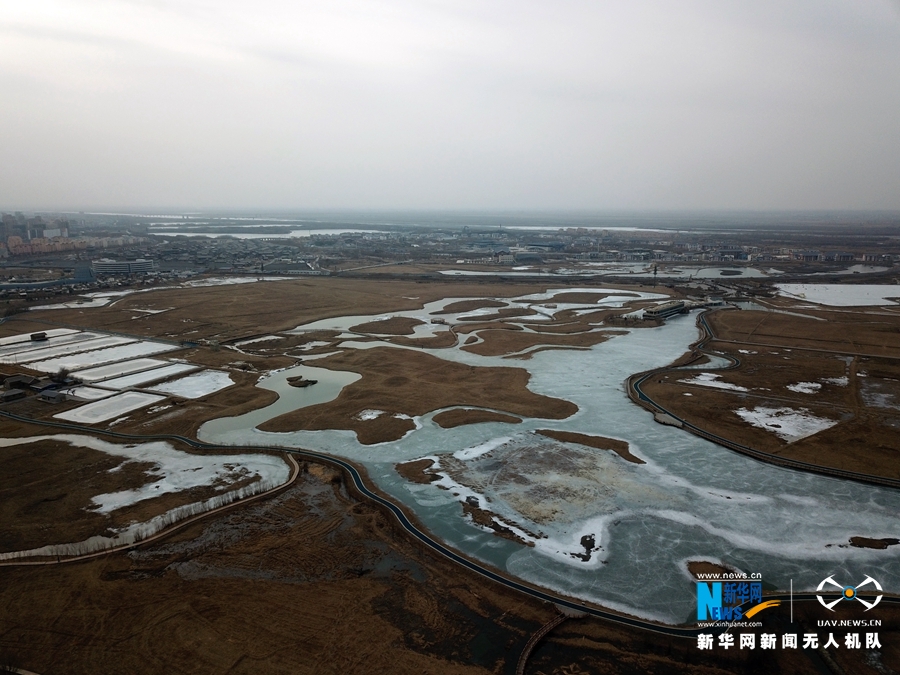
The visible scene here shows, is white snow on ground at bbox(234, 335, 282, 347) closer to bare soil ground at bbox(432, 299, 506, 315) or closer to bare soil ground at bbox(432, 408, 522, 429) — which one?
bare soil ground at bbox(432, 299, 506, 315)

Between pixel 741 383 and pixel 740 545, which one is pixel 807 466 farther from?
pixel 741 383

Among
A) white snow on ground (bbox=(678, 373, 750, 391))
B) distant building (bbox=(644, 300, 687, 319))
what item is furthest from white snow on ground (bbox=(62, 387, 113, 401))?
distant building (bbox=(644, 300, 687, 319))

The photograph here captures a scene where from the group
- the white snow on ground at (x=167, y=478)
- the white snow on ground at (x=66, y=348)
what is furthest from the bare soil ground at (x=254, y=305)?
the white snow on ground at (x=167, y=478)

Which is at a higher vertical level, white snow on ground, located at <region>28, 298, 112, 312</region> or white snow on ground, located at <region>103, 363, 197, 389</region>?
white snow on ground, located at <region>28, 298, 112, 312</region>

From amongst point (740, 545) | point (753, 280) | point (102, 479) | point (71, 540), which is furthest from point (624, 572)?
point (753, 280)

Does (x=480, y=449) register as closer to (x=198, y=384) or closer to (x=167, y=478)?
(x=167, y=478)
